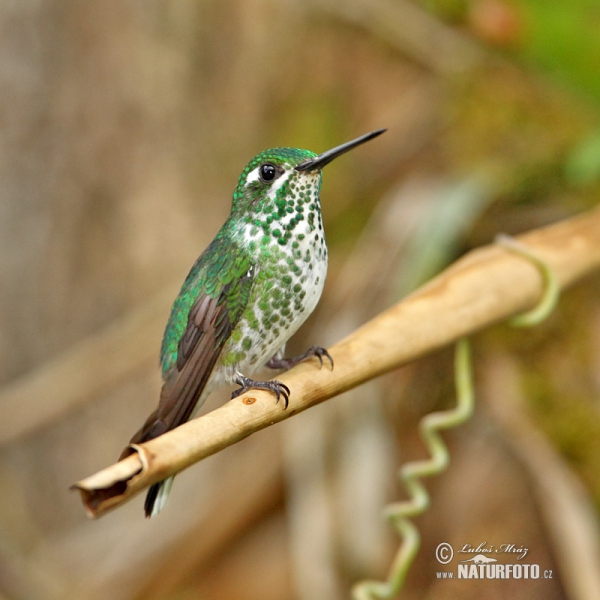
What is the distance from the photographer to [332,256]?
9.39 ft

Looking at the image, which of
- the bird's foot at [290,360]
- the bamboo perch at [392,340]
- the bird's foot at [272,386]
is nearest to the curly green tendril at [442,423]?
the bamboo perch at [392,340]

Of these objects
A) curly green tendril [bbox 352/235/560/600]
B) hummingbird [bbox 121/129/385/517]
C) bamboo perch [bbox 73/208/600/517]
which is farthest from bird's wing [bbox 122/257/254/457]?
curly green tendril [bbox 352/235/560/600]

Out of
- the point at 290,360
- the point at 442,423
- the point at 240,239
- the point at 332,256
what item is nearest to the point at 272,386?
the point at 240,239

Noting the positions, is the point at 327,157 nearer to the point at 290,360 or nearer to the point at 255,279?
the point at 255,279

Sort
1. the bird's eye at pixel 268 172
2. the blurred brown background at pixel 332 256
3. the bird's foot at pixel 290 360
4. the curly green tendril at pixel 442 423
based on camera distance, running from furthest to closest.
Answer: the blurred brown background at pixel 332 256, the curly green tendril at pixel 442 423, the bird's foot at pixel 290 360, the bird's eye at pixel 268 172

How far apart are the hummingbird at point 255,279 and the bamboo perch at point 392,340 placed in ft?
0.24

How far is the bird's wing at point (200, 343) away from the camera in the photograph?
3.22 feet

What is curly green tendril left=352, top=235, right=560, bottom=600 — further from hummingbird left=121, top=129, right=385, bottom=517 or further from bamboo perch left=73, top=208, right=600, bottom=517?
hummingbird left=121, top=129, right=385, bottom=517

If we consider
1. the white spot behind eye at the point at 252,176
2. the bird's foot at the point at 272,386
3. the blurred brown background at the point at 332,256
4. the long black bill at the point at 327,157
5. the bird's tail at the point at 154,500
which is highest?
the blurred brown background at the point at 332,256

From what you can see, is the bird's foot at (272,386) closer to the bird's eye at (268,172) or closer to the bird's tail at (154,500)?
the bird's tail at (154,500)

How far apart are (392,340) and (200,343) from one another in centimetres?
28

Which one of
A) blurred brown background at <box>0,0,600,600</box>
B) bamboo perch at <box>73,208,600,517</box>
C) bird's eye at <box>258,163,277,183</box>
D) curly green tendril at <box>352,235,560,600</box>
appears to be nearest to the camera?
bamboo perch at <box>73,208,600,517</box>

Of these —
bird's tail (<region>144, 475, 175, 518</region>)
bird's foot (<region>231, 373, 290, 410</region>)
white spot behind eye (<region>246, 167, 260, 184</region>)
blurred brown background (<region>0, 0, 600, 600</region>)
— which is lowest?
bird's tail (<region>144, 475, 175, 518</region>)

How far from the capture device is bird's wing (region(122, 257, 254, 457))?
3.22 ft
